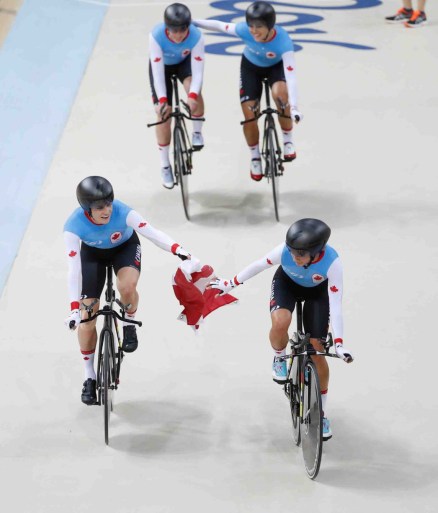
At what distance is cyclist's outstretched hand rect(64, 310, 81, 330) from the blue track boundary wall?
A: 233 cm

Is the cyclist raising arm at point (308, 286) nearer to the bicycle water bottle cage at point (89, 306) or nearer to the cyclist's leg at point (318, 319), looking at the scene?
the cyclist's leg at point (318, 319)

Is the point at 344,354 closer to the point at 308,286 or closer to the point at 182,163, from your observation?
the point at 308,286

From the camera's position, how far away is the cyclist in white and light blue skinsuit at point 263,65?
29.8ft

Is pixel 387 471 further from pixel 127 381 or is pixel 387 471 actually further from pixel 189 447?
pixel 127 381

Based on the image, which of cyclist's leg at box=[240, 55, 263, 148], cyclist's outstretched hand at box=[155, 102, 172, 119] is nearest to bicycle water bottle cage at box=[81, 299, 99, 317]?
cyclist's outstretched hand at box=[155, 102, 172, 119]

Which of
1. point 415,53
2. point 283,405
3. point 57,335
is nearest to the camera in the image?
point 283,405

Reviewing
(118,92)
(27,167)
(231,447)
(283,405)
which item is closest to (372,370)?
(283,405)

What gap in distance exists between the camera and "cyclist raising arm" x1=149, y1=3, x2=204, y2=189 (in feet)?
30.1

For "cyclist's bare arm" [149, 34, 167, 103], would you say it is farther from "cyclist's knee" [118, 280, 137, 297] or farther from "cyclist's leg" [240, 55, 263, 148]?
"cyclist's knee" [118, 280, 137, 297]

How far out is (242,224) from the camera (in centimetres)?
970

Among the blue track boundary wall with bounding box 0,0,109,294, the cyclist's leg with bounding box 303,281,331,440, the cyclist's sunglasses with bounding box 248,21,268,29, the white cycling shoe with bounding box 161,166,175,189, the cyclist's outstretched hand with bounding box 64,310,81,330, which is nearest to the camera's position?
the cyclist's outstretched hand with bounding box 64,310,81,330

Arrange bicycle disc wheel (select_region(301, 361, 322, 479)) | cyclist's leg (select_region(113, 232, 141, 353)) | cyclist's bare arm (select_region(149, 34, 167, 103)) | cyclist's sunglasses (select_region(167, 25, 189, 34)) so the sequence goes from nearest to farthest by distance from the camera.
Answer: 1. bicycle disc wheel (select_region(301, 361, 322, 479))
2. cyclist's leg (select_region(113, 232, 141, 353))
3. cyclist's sunglasses (select_region(167, 25, 189, 34))
4. cyclist's bare arm (select_region(149, 34, 167, 103))

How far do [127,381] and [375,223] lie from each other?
9.69 feet

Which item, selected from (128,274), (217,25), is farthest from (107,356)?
(217,25)
